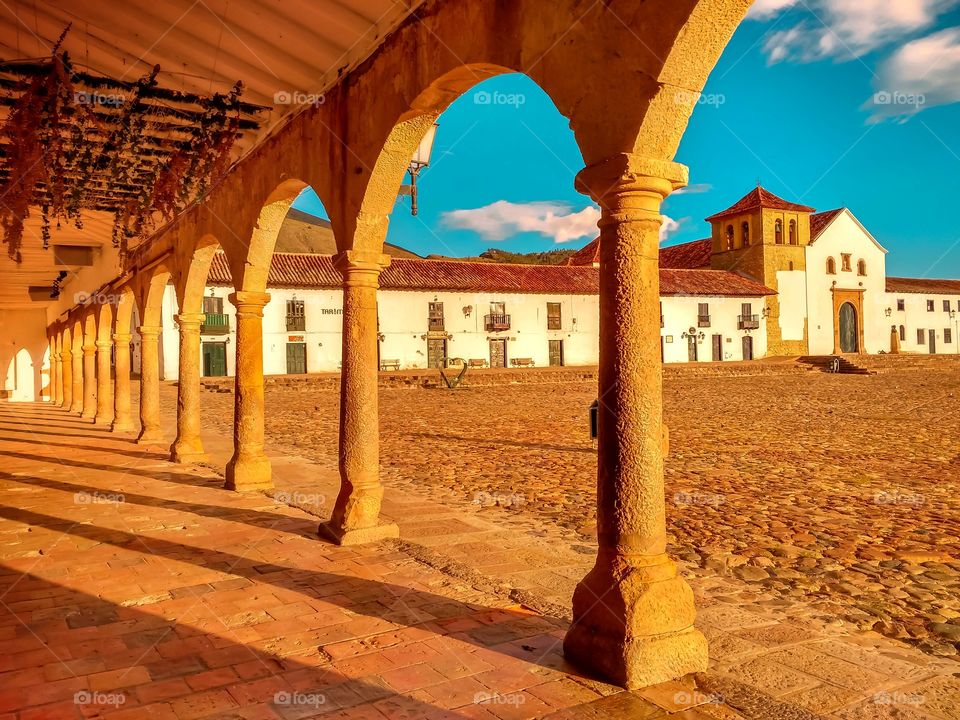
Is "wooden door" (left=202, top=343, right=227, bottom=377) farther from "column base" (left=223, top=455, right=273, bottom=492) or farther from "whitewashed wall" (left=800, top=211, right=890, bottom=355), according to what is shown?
"whitewashed wall" (left=800, top=211, right=890, bottom=355)

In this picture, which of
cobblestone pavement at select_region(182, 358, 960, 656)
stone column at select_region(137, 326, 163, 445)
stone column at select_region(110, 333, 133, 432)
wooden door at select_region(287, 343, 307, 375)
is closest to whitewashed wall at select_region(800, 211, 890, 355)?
cobblestone pavement at select_region(182, 358, 960, 656)

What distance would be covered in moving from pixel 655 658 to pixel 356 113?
12.9ft

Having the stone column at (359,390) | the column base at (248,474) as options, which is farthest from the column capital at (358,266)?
the column base at (248,474)

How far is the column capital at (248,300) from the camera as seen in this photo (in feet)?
22.0

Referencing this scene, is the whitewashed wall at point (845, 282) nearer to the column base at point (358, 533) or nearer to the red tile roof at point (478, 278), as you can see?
the red tile roof at point (478, 278)

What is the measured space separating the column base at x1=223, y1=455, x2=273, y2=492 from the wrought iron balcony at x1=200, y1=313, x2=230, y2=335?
23217 mm

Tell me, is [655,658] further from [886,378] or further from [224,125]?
[886,378]

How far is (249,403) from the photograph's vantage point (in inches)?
268

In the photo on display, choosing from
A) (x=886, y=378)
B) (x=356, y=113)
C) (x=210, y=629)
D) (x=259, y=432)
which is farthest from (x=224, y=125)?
(x=886, y=378)

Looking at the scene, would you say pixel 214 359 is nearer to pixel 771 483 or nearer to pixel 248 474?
pixel 248 474

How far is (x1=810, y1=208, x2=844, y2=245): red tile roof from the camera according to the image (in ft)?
134

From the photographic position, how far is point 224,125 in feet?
19.7

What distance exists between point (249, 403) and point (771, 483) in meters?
5.13

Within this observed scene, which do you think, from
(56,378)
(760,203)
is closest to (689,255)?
(760,203)
